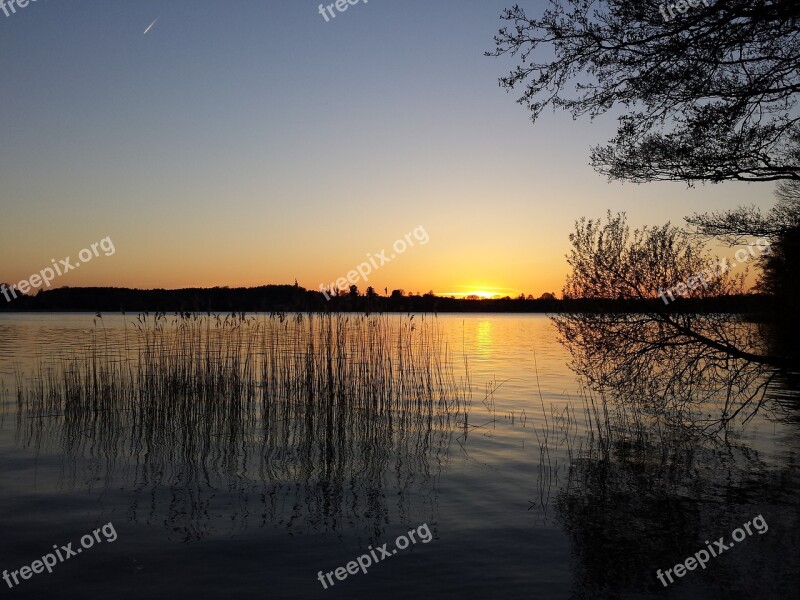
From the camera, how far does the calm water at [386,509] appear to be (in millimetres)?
5328

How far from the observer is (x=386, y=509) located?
23.6 feet

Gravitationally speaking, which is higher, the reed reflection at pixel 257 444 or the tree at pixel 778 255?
the tree at pixel 778 255

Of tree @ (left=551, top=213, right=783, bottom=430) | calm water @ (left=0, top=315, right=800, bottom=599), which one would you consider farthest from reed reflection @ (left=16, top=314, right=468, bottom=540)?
tree @ (left=551, top=213, right=783, bottom=430)

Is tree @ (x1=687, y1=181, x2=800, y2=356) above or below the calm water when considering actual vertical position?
above

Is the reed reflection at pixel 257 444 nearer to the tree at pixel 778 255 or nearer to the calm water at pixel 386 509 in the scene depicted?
the calm water at pixel 386 509

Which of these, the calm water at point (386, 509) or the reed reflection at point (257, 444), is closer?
the calm water at point (386, 509)

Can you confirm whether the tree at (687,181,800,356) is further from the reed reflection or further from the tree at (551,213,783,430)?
the reed reflection

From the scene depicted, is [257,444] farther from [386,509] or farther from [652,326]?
[652,326]

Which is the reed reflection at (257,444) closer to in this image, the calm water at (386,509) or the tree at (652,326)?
the calm water at (386,509)

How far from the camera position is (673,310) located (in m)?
9.01

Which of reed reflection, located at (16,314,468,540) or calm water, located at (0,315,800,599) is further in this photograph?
reed reflection, located at (16,314,468,540)

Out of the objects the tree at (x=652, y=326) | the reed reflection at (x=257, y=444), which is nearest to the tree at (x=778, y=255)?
the tree at (x=652, y=326)

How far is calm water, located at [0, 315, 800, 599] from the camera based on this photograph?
210 inches

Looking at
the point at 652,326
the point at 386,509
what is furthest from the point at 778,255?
the point at 386,509
